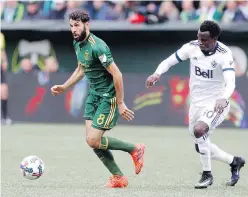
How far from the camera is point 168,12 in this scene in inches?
858

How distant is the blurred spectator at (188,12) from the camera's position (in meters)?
21.5

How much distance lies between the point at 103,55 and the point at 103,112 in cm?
69

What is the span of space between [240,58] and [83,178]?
1297 centimetres

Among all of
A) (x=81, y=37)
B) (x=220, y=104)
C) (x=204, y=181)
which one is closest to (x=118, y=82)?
(x=81, y=37)

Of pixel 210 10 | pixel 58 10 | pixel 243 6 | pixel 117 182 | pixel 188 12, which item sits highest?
pixel 117 182

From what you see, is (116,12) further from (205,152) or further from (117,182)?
(117,182)

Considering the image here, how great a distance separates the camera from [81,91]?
20.9m

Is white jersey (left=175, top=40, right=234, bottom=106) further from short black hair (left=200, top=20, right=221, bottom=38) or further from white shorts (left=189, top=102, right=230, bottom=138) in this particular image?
short black hair (left=200, top=20, right=221, bottom=38)

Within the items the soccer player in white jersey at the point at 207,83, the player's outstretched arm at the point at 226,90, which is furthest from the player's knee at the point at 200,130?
the player's outstretched arm at the point at 226,90

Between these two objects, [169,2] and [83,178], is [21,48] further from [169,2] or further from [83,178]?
[83,178]

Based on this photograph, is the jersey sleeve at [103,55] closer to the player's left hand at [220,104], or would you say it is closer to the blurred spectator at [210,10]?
the player's left hand at [220,104]

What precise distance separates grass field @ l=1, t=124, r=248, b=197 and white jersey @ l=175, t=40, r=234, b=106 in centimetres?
105

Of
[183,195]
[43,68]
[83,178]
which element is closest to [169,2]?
[43,68]

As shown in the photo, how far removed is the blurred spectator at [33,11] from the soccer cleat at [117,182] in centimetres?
1361
